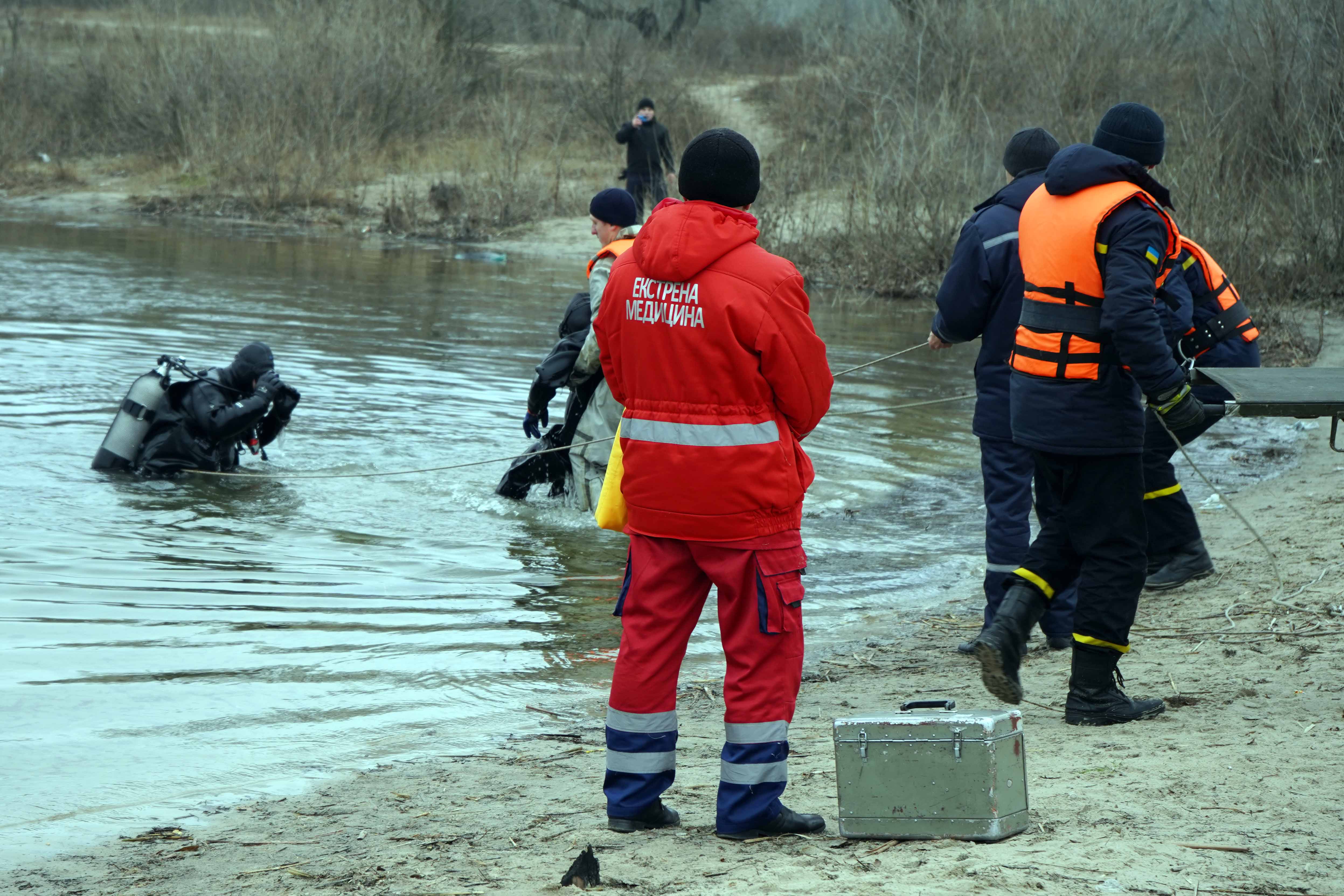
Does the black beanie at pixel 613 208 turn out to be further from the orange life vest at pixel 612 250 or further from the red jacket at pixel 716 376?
the red jacket at pixel 716 376

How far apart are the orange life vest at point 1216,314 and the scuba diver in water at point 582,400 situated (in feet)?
8.61

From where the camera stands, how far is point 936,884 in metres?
3.06

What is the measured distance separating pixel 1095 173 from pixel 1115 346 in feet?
1.82

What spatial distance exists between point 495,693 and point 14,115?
33.1 m

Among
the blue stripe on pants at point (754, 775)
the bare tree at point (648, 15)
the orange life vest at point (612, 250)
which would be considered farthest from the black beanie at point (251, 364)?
the bare tree at point (648, 15)

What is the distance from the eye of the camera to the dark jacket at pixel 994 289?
5.38m

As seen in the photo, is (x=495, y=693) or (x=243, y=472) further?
(x=243, y=472)

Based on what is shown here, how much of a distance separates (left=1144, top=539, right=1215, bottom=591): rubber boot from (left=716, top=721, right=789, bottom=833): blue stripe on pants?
142 inches

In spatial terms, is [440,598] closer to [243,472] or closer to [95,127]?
[243,472]

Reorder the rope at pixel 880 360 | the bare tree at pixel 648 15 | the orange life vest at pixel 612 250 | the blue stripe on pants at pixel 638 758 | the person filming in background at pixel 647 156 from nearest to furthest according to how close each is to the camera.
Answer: the blue stripe on pants at pixel 638 758
the orange life vest at pixel 612 250
the rope at pixel 880 360
the person filming in background at pixel 647 156
the bare tree at pixel 648 15

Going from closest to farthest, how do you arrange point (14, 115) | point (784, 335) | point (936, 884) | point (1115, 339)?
point (936, 884)
point (784, 335)
point (1115, 339)
point (14, 115)

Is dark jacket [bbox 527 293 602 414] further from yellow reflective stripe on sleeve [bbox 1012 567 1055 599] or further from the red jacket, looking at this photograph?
the red jacket

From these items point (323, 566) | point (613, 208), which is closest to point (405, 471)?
point (323, 566)

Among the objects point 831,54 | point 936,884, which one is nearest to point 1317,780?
point 936,884
